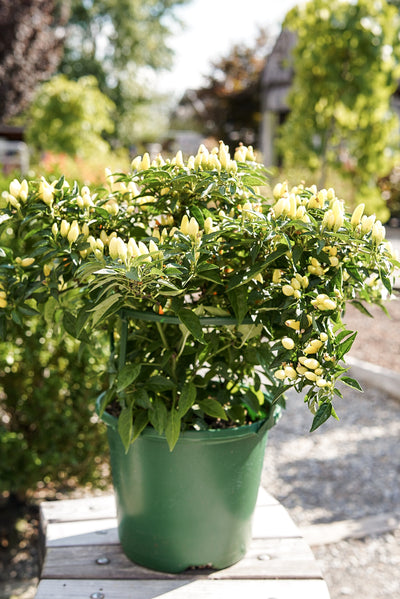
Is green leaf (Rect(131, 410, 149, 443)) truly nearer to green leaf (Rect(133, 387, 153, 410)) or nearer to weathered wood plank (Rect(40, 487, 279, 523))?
Result: green leaf (Rect(133, 387, 153, 410))

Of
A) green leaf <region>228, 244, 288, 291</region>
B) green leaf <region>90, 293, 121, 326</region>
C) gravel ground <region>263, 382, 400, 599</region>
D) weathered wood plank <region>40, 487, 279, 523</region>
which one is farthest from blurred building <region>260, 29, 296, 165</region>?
green leaf <region>90, 293, 121, 326</region>

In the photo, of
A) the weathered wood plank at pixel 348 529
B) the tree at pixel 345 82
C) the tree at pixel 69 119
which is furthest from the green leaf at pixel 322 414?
the tree at pixel 69 119

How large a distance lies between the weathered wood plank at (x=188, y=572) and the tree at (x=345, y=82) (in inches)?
213

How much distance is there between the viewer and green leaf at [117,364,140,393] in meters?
1.34

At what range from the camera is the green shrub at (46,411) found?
262 cm

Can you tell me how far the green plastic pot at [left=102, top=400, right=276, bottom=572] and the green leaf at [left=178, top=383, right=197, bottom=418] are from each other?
111 mm

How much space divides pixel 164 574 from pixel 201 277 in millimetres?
825

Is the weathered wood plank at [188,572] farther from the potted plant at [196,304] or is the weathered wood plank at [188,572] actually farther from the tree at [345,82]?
the tree at [345,82]

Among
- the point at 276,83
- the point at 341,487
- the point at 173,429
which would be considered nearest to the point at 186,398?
the point at 173,429

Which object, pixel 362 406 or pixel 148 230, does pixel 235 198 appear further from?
pixel 362 406

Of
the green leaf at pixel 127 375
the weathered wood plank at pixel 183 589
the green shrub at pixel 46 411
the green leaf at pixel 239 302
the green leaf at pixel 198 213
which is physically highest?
the green leaf at pixel 198 213

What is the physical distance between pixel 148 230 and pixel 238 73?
1918 centimetres

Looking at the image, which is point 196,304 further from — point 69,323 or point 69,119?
point 69,119

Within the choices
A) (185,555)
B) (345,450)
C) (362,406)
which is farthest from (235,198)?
(362,406)
